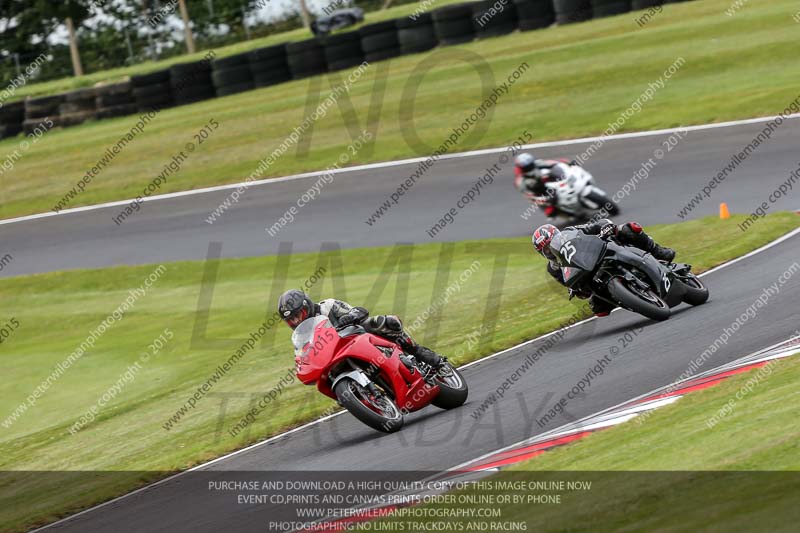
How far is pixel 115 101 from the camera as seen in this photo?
121 ft

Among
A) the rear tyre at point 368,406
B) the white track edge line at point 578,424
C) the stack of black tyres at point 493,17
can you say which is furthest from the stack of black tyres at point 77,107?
the white track edge line at point 578,424

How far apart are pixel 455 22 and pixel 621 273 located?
2284 cm

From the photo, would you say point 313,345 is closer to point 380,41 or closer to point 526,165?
point 526,165

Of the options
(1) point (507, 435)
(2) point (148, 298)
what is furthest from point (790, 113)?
(1) point (507, 435)

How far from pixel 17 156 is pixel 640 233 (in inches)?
1090

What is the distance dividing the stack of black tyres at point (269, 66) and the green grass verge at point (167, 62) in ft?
7.14

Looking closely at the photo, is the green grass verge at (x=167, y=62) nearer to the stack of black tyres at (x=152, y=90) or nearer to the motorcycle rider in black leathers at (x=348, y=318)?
the stack of black tyres at (x=152, y=90)

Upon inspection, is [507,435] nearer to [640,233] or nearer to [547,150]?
[640,233]

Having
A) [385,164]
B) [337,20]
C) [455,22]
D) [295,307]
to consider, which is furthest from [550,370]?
[337,20]

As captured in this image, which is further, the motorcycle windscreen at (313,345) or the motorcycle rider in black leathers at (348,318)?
the motorcycle rider in black leathers at (348,318)

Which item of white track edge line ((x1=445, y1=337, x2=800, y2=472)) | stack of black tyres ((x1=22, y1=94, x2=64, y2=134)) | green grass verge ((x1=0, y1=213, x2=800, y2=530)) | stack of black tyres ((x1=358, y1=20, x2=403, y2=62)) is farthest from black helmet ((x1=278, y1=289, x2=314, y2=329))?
stack of black tyres ((x1=22, y1=94, x2=64, y2=134))

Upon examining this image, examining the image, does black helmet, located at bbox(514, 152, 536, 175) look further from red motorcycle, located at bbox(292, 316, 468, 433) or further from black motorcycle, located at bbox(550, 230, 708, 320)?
red motorcycle, located at bbox(292, 316, 468, 433)

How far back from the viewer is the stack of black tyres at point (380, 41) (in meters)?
35.2

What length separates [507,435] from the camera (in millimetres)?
9898
